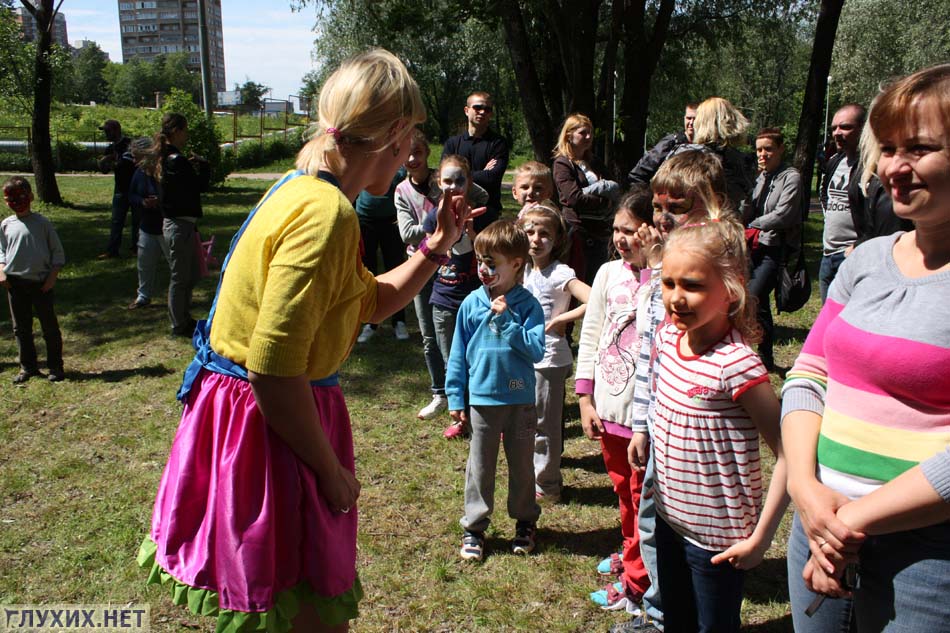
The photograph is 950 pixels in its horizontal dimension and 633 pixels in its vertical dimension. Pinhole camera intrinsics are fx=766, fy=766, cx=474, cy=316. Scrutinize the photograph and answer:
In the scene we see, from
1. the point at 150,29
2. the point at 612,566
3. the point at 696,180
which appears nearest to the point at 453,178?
the point at 696,180

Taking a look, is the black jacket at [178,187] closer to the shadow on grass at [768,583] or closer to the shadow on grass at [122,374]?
the shadow on grass at [122,374]

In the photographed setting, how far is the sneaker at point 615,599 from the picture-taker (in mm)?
3182

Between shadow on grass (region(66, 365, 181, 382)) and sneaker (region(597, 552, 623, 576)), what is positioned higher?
shadow on grass (region(66, 365, 181, 382))

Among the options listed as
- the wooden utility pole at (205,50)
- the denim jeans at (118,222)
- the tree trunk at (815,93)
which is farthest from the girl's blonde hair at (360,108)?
the wooden utility pole at (205,50)

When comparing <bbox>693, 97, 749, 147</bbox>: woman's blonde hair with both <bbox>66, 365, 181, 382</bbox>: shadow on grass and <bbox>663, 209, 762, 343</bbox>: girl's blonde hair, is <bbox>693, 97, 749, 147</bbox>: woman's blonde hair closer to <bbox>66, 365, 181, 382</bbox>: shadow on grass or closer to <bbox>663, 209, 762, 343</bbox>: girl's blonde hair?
<bbox>663, 209, 762, 343</bbox>: girl's blonde hair

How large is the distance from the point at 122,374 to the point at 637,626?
5.19 metres

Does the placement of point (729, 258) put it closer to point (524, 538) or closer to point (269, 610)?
point (269, 610)

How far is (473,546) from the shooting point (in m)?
3.67

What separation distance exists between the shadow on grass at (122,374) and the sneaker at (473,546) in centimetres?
389

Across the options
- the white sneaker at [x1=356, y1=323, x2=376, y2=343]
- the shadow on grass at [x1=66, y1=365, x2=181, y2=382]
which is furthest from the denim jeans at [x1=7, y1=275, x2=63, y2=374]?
the white sneaker at [x1=356, y1=323, x2=376, y2=343]

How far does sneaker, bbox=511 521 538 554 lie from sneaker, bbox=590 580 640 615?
1.53ft

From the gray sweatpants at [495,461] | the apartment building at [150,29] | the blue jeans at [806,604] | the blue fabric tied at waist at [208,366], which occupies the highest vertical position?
the apartment building at [150,29]

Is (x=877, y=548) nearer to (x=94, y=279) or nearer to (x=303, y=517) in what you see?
(x=303, y=517)

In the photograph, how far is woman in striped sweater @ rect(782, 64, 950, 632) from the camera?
1.57 meters
